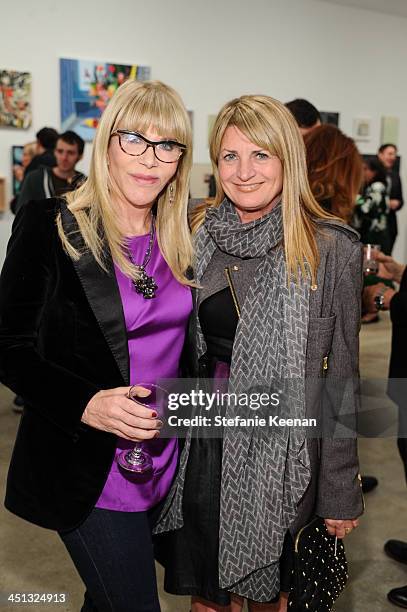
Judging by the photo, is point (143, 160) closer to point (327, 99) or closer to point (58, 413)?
point (58, 413)

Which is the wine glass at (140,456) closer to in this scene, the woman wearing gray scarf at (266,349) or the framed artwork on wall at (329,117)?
the woman wearing gray scarf at (266,349)

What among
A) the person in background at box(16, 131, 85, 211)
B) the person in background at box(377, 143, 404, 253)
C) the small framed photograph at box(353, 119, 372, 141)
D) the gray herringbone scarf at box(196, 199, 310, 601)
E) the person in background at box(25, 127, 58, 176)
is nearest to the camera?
the gray herringbone scarf at box(196, 199, 310, 601)

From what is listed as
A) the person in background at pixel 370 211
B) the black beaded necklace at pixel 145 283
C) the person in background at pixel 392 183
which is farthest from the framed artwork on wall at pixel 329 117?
the black beaded necklace at pixel 145 283

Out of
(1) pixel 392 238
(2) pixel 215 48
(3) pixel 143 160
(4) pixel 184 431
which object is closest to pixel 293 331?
(4) pixel 184 431

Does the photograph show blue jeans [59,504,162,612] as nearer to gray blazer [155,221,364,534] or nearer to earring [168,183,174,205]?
gray blazer [155,221,364,534]

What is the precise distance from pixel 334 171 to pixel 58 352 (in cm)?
227

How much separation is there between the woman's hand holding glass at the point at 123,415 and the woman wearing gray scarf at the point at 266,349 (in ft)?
1.25

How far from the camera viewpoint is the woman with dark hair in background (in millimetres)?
3541

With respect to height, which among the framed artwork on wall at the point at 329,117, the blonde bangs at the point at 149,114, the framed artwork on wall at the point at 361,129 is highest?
the framed artwork on wall at the point at 329,117

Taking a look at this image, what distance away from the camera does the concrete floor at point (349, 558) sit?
2992 millimetres

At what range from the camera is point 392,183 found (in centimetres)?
988

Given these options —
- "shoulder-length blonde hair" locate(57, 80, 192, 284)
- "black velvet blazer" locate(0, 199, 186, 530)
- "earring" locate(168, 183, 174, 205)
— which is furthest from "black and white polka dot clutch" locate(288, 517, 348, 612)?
"earring" locate(168, 183, 174, 205)

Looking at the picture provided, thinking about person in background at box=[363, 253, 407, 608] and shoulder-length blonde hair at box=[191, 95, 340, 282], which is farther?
person in background at box=[363, 253, 407, 608]

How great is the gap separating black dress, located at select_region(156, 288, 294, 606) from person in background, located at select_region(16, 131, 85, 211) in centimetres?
347
